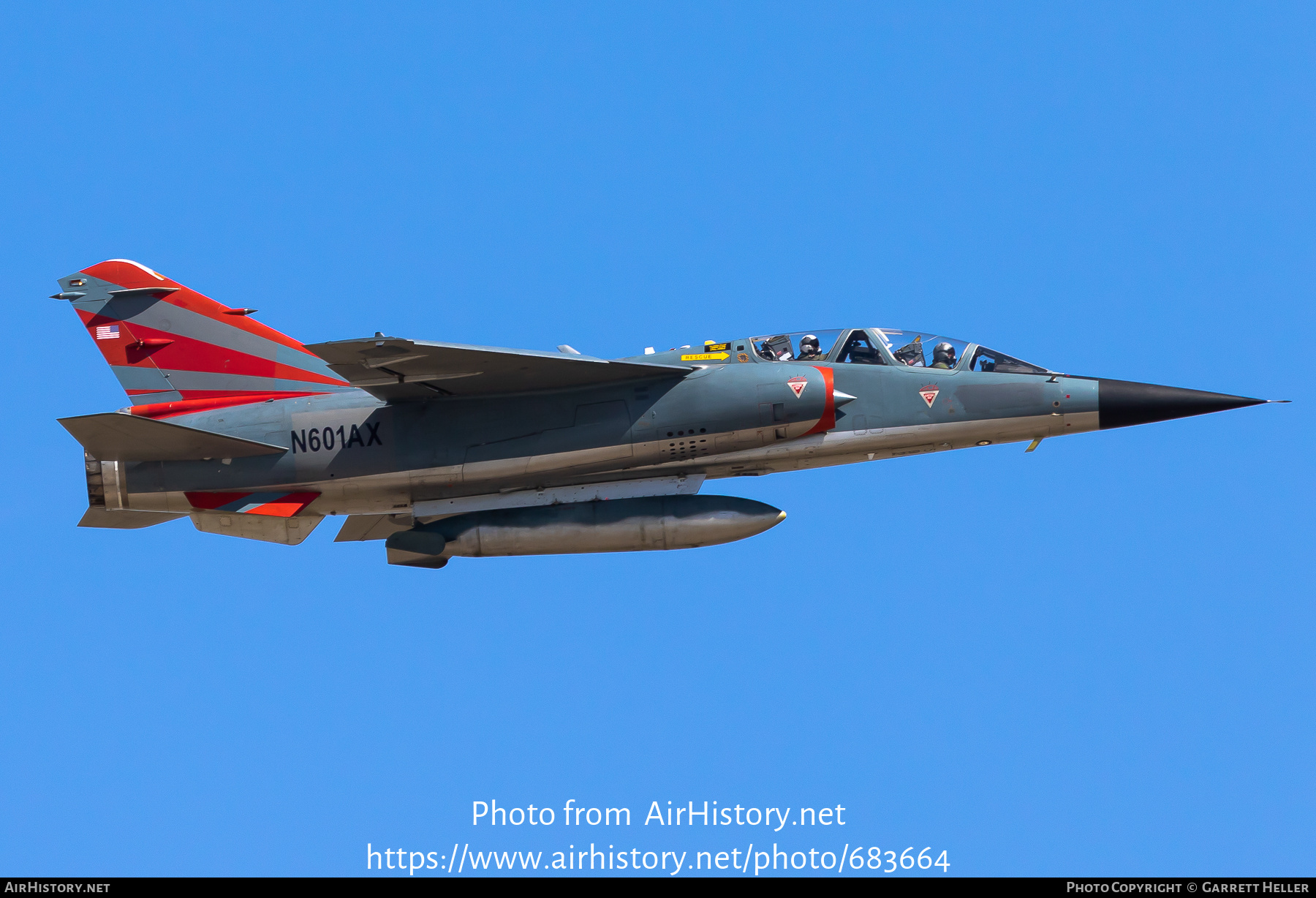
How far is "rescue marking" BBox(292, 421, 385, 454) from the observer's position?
1673 cm

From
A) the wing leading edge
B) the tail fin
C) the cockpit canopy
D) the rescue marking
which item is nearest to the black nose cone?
the cockpit canopy

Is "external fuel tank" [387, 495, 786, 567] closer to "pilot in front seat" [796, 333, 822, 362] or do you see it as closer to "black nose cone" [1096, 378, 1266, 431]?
"pilot in front seat" [796, 333, 822, 362]

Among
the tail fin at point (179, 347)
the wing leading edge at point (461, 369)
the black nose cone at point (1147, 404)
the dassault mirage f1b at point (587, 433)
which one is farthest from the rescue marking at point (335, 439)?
the black nose cone at point (1147, 404)

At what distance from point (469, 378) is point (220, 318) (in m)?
4.04

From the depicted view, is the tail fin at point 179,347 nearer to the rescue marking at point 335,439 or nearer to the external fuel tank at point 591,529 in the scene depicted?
the rescue marking at point 335,439

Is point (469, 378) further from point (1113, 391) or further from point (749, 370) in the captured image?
point (1113, 391)

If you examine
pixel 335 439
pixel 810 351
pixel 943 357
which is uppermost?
pixel 810 351

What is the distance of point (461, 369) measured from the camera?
16.1 m

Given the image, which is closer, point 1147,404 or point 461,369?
point 461,369

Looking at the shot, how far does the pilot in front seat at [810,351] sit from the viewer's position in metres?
16.7

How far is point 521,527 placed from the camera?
1659 cm

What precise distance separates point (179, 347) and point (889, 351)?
8.93 metres

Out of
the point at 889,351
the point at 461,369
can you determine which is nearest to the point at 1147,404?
the point at 889,351

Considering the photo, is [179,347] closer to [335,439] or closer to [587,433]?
[335,439]
